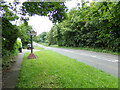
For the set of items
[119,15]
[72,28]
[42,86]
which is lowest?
[42,86]

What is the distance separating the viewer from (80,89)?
2.31 metres

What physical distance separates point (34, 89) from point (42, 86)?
257mm

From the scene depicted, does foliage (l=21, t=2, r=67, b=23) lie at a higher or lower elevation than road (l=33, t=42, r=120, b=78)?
higher

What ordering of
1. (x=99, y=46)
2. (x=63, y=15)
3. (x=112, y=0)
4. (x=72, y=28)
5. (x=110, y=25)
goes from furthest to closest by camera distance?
(x=72, y=28) → (x=99, y=46) → (x=63, y=15) → (x=110, y=25) → (x=112, y=0)

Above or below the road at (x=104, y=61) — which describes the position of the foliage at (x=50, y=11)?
above

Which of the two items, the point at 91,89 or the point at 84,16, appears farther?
the point at 91,89

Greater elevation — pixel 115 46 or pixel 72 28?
pixel 72 28

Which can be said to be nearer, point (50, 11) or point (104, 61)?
point (50, 11)

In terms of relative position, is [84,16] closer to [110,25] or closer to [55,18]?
[110,25]

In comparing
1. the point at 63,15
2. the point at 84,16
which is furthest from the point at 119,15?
the point at 63,15

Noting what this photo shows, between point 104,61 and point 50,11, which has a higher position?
point 50,11

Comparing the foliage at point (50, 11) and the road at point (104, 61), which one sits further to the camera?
the road at point (104, 61)

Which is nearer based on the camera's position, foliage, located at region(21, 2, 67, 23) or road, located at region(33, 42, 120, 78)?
foliage, located at region(21, 2, 67, 23)

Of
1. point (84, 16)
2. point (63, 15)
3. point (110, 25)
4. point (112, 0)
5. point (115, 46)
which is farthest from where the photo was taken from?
point (115, 46)
